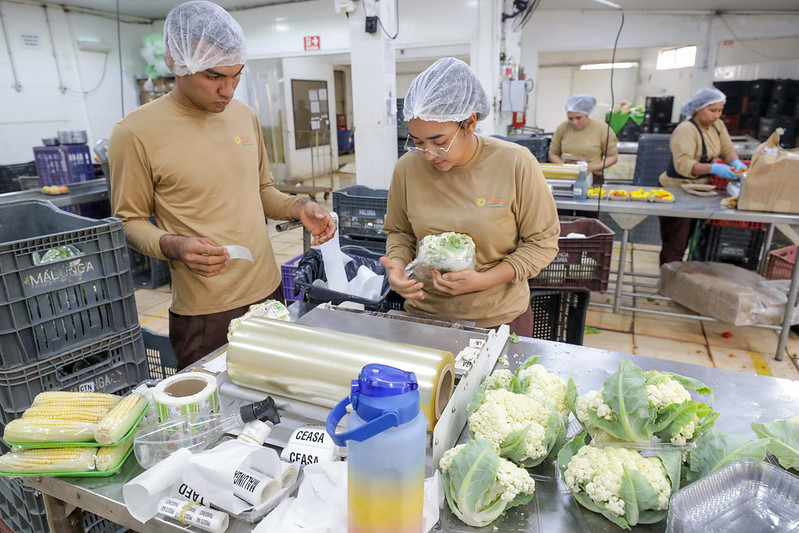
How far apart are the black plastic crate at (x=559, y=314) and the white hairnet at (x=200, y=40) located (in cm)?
230

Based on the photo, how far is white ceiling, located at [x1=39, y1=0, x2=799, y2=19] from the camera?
25.3 feet

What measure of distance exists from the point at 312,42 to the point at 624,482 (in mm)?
8367

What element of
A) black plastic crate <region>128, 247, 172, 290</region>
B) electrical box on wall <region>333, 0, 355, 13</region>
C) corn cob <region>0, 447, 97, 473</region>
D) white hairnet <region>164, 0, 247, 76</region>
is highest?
electrical box on wall <region>333, 0, 355, 13</region>

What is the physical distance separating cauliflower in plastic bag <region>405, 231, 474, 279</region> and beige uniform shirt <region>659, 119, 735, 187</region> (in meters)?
3.62

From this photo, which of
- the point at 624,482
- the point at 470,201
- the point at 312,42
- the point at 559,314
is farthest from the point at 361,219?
the point at 312,42

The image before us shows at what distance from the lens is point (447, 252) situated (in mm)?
1784

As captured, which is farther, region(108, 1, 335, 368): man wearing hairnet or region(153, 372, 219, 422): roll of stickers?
region(108, 1, 335, 368): man wearing hairnet

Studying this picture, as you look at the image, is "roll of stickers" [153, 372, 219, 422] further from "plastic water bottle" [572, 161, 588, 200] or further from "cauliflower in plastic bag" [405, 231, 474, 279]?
"plastic water bottle" [572, 161, 588, 200]

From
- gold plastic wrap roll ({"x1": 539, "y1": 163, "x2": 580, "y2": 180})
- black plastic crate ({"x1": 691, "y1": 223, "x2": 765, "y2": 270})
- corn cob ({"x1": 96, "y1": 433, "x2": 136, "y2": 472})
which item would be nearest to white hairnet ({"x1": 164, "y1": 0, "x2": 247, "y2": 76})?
corn cob ({"x1": 96, "y1": 433, "x2": 136, "y2": 472})

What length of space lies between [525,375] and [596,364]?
1.37 feet

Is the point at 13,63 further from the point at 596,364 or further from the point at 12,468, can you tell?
the point at 596,364

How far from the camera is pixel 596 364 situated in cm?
156

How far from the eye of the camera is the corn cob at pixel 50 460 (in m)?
1.10

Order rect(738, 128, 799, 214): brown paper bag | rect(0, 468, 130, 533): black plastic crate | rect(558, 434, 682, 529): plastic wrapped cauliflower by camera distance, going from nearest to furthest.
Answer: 1. rect(558, 434, 682, 529): plastic wrapped cauliflower
2. rect(0, 468, 130, 533): black plastic crate
3. rect(738, 128, 799, 214): brown paper bag
